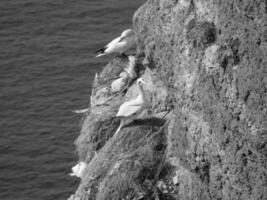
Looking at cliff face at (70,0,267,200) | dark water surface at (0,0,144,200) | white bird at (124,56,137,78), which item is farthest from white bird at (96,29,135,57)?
dark water surface at (0,0,144,200)

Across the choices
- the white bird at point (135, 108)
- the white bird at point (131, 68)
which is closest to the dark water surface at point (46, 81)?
the white bird at point (131, 68)

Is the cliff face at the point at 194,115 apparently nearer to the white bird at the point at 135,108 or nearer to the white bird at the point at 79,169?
the white bird at the point at 135,108

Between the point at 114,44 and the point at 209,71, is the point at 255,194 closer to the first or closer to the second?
the point at 209,71

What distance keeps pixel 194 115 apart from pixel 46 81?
11.4m

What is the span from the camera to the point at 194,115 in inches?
559

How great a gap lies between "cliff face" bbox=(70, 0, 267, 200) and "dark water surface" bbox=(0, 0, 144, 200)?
337 centimetres

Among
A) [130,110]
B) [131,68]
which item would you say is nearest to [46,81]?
[131,68]

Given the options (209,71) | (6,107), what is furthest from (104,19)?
(209,71)

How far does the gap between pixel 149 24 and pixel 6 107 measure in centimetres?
856

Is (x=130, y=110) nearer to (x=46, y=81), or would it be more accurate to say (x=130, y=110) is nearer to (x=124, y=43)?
(x=124, y=43)

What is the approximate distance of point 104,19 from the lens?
27.1 metres

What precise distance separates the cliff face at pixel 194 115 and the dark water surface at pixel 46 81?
133 inches

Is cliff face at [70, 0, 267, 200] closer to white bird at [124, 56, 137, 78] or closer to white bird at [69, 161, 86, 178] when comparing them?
white bird at [69, 161, 86, 178]

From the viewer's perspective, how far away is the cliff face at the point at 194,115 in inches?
496
